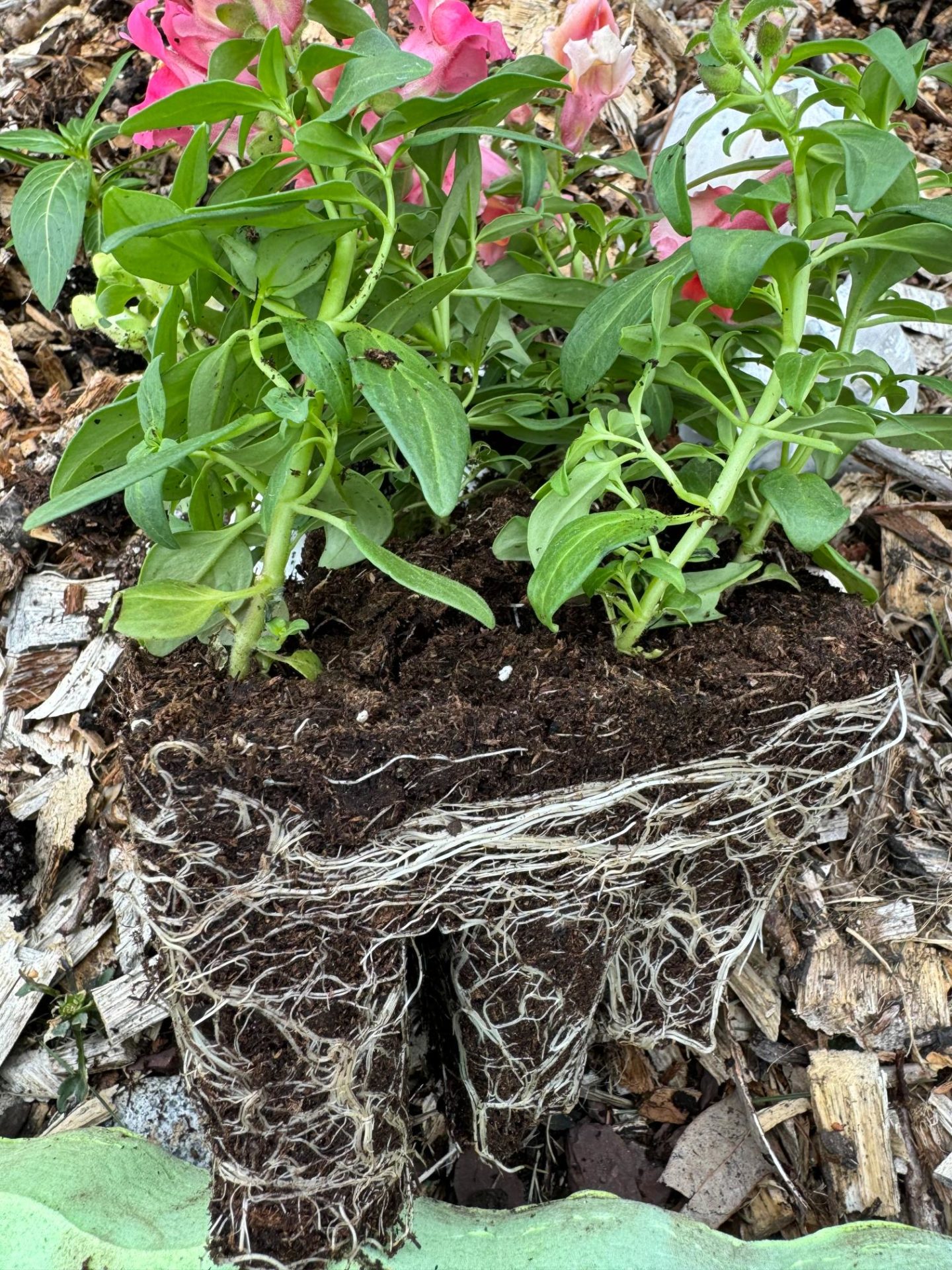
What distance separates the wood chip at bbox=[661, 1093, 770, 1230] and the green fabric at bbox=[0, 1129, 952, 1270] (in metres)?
0.13

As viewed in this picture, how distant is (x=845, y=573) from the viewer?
A: 3.10ft

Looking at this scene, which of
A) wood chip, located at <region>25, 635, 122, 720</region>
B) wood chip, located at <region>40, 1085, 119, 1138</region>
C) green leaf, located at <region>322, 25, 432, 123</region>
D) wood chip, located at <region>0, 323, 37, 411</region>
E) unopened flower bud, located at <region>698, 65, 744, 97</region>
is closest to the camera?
green leaf, located at <region>322, 25, 432, 123</region>

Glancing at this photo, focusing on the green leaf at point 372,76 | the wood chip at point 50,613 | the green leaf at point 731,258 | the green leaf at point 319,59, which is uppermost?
the green leaf at point 319,59

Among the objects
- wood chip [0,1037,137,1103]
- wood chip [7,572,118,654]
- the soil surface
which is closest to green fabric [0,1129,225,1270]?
wood chip [0,1037,137,1103]

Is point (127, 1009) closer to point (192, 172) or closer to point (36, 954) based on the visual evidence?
point (36, 954)

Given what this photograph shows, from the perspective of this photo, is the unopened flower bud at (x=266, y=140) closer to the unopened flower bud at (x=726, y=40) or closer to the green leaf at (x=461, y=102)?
the green leaf at (x=461, y=102)

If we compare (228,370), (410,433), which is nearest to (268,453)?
(228,370)

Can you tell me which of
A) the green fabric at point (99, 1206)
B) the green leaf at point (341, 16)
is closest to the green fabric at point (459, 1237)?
the green fabric at point (99, 1206)

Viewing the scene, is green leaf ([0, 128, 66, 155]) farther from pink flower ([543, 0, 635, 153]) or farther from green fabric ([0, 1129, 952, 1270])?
green fabric ([0, 1129, 952, 1270])

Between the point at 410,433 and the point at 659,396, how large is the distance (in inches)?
13.3

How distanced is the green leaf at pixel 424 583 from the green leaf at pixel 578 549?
1.9 inches

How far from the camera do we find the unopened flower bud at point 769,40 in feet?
2.52

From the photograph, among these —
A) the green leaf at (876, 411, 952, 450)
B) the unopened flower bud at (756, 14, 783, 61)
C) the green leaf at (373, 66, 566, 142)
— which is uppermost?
the green leaf at (373, 66, 566, 142)

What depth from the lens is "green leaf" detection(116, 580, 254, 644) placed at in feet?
2.46
